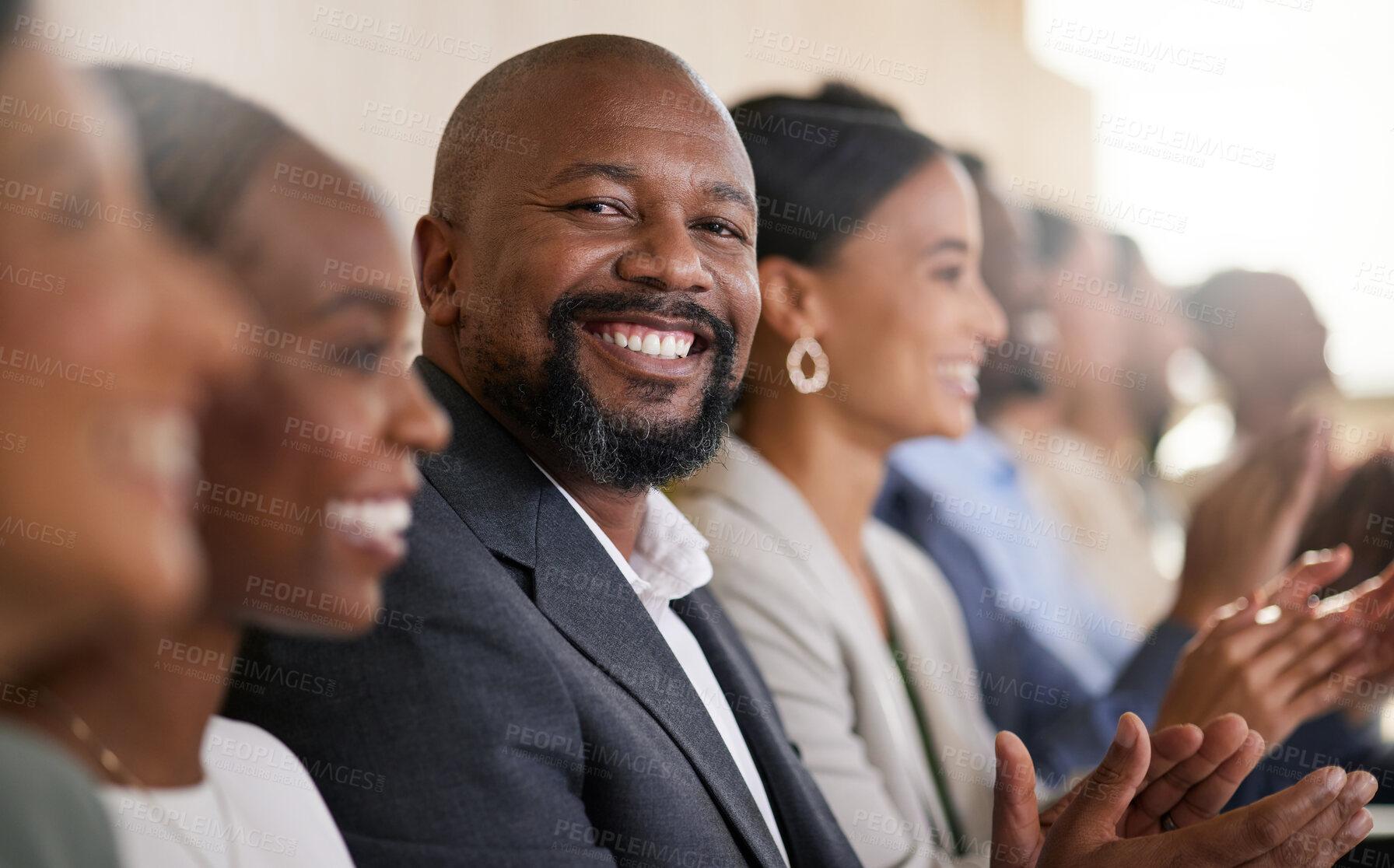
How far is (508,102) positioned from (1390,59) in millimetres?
2332

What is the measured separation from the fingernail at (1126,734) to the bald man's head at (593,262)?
0.49 metres

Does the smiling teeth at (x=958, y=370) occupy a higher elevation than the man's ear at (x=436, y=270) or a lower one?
lower

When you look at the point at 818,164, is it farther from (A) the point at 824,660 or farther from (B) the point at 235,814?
(B) the point at 235,814

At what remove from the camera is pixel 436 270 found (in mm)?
1121

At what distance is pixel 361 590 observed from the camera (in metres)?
0.95

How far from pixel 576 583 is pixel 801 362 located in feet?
2.82

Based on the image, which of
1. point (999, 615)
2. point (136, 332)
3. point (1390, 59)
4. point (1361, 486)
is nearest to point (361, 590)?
point (136, 332)

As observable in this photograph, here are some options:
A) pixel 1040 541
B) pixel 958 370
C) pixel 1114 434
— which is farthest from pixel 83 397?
pixel 1114 434

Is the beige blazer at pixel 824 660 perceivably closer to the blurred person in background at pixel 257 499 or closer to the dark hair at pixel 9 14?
the blurred person in background at pixel 257 499

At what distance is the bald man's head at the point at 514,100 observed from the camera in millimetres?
1087

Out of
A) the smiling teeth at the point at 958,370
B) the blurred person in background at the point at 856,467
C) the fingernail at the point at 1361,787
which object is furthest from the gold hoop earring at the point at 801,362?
the fingernail at the point at 1361,787

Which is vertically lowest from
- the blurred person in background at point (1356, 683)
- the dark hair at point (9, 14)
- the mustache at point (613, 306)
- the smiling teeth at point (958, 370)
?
Result: the blurred person in background at point (1356, 683)

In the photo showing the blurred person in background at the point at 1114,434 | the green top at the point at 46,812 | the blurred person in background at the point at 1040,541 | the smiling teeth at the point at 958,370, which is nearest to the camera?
the green top at the point at 46,812

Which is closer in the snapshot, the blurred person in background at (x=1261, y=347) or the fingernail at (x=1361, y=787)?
the fingernail at (x=1361, y=787)
